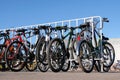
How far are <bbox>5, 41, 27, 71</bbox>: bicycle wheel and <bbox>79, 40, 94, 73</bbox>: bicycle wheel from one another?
187cm

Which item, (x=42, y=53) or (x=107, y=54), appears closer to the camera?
(x=42, y=53)

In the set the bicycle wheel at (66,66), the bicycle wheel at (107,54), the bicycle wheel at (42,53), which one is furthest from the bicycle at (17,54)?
the bicycle wheel at (107,54)

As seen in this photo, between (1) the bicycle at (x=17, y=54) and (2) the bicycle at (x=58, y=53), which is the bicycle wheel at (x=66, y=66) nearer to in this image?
(2) the bicycle at (x=58, y=53)

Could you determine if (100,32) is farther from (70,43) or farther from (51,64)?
(51,64)

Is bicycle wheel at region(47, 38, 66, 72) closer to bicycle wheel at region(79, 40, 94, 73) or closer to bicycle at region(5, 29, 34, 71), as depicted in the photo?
bicycle wheel at region(79, 40, 94, 73)

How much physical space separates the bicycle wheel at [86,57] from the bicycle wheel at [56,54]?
564 mm

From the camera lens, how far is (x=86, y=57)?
27.6 ft

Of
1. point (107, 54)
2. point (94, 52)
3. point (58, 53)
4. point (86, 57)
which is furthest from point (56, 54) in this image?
point (107, 54)

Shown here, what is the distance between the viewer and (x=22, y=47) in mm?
9594

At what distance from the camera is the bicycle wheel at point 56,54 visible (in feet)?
27.6

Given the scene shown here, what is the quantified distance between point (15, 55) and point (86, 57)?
2.05 metres

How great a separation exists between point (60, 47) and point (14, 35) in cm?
215

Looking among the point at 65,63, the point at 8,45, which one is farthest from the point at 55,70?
the point at 8,45

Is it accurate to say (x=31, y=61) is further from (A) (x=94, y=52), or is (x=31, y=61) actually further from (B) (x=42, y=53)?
(A) (x=94, y=52)
